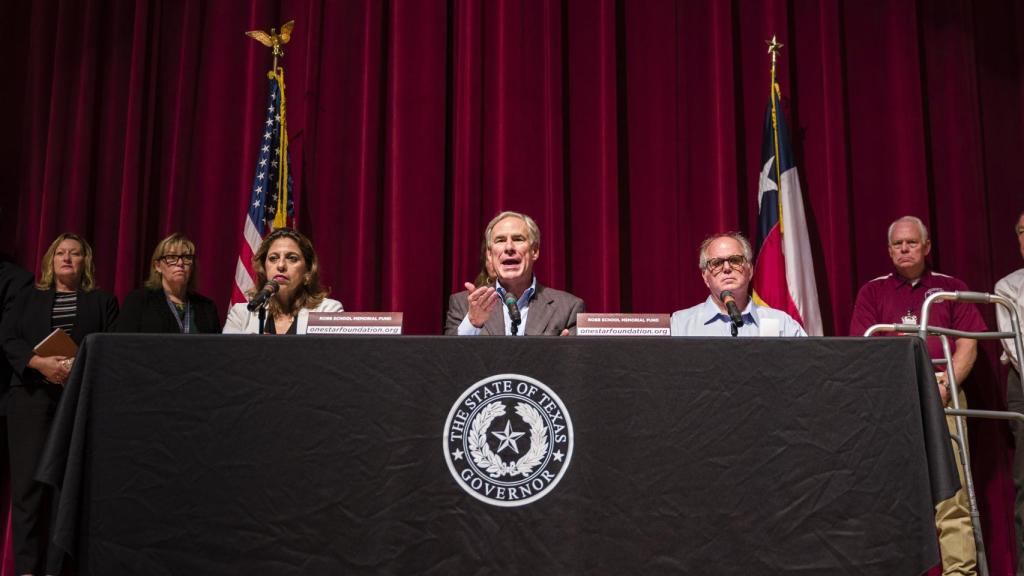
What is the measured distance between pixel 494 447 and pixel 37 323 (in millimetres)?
3039

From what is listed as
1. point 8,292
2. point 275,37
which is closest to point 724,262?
point 275,37

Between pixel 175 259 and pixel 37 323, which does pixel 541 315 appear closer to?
pixel 175 259

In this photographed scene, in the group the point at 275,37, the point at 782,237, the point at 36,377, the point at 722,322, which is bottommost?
the point at 36,377

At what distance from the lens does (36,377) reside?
150 inches

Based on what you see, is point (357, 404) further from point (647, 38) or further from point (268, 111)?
Answer: point (647, 38)

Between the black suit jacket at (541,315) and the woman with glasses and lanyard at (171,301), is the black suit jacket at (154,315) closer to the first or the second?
the woman with glasses and lanyard at (171,301)

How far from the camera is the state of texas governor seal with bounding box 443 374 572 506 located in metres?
1.85

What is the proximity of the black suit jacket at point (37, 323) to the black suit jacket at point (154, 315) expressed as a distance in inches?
7.7

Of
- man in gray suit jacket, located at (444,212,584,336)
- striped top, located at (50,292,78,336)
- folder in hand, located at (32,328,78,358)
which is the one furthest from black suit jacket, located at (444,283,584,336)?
striped top, located at (50,292,78,336)

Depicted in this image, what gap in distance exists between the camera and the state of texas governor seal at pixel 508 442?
1.85m

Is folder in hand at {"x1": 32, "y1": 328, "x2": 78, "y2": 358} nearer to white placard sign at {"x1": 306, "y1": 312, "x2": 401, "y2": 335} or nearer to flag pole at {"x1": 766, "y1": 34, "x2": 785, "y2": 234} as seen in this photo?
white placard sign at {"x1": 306, "y1": 312, "x2": 401, "y2": 335}

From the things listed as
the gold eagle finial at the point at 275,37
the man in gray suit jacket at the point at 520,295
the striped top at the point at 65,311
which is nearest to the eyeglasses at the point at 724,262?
the man in gray suit jacket at the point at 520,295

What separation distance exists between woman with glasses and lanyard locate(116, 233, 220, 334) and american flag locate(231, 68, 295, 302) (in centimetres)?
36

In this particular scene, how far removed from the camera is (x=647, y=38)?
4.73 m
